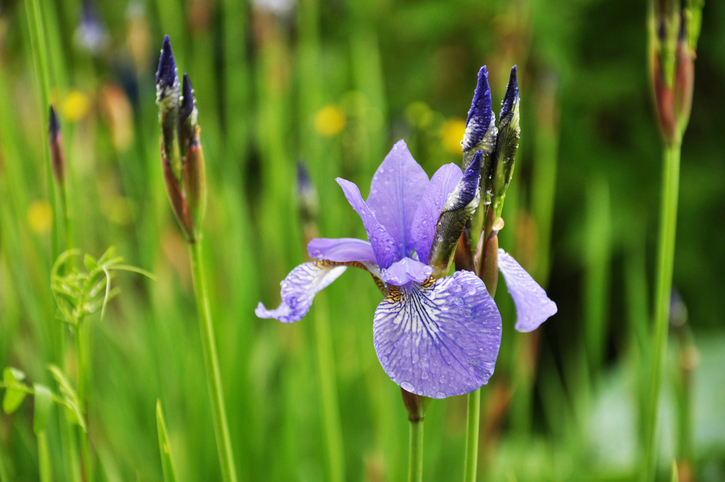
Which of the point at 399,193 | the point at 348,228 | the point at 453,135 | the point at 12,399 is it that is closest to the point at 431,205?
the point at 399,193

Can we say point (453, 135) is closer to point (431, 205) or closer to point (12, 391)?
point (431, 205)

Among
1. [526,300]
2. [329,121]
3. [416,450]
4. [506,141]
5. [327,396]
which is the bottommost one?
[327,396]

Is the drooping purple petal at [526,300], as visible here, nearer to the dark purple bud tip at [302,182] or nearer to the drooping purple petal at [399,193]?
the drooping purple petal at [399,193]

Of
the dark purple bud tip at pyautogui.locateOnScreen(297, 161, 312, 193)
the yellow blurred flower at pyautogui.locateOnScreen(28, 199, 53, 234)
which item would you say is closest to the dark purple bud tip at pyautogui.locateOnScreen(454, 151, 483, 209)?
the dark purple bud tip at pyautogui.locateOnScreen(297, 161, 312, 193)

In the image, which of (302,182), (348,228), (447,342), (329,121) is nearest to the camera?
(447,342)

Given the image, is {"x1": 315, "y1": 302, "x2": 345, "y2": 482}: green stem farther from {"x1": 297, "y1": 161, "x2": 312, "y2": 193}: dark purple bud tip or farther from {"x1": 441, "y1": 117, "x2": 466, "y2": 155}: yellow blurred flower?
{"x1": 441, "y1": 117, "x2": 466, "y2": 155}: yellow blurred flower

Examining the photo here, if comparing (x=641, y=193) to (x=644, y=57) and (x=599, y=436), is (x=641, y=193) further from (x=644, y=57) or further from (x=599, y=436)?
(x=599, y=436)

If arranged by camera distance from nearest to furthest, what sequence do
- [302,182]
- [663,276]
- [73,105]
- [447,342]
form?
[447,342] < [663,276] < [302,182] < [73,105]
